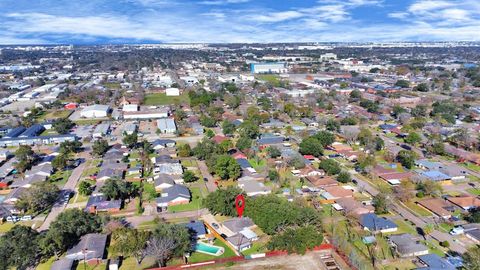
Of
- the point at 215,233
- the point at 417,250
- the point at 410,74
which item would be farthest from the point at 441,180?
the point at 410,74

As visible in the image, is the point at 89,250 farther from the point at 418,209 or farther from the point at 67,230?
the point at 418,209

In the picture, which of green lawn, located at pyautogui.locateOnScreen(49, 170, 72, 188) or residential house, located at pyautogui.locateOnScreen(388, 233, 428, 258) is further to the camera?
green lawn, located at pyautogui.locateOnScreen(49, 170, 72, 188)

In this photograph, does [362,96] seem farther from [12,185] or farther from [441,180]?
[12,185]

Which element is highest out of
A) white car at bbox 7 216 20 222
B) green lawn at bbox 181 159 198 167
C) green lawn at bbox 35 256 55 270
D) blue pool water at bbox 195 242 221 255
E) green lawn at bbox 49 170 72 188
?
blue pool water at bbox 195 242 221 255

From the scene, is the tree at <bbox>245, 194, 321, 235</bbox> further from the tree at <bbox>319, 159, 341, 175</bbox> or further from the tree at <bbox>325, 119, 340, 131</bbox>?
the tree at <bbox>325, 119, 340, 131</bbox>

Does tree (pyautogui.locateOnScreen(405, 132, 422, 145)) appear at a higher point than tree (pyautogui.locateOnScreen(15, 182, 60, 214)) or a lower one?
higher

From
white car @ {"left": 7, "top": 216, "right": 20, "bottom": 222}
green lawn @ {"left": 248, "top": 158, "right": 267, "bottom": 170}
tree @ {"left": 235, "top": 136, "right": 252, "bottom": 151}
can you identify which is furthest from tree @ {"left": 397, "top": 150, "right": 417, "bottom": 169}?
white car @ {"left": 7, "top": 216, "right": 20, "bottom": 222}

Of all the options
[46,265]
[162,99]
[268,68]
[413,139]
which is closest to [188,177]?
[46,265]

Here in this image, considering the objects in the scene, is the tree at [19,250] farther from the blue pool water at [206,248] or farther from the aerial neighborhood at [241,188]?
the blue pool water at [206,248]

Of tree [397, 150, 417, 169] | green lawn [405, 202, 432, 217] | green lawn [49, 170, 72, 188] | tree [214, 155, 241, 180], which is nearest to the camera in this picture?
green lawn [405, 202, 432, 217]
